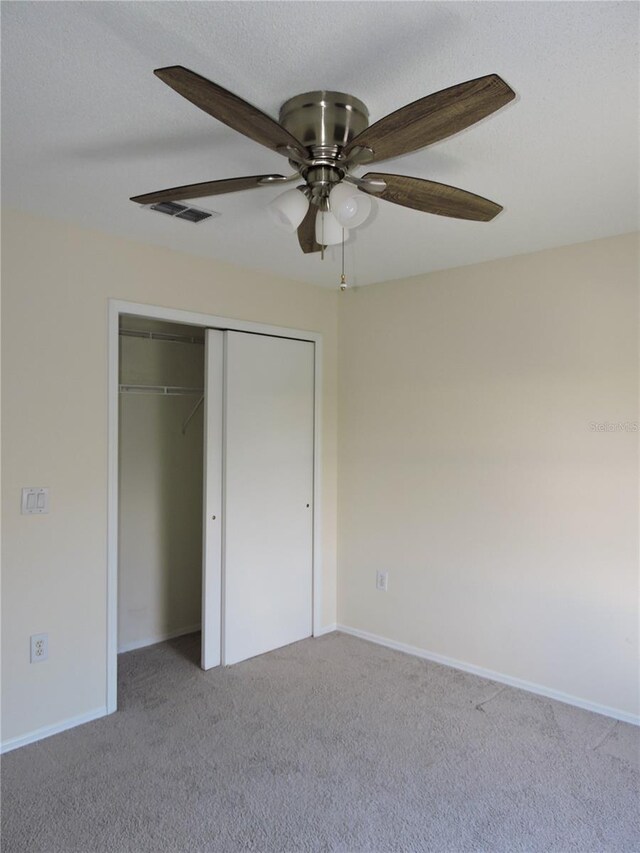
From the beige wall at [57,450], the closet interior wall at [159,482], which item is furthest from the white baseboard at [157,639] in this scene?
the beige wall at [57,450]

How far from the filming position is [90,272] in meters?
2.90

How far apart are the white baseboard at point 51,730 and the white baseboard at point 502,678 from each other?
1772 mm

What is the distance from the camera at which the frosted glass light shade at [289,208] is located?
1683 mm

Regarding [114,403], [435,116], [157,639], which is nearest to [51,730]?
[157,639]

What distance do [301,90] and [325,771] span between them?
100 inches

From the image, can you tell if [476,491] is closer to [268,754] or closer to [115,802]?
[268,754]

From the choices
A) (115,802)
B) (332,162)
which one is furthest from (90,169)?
(115,802)

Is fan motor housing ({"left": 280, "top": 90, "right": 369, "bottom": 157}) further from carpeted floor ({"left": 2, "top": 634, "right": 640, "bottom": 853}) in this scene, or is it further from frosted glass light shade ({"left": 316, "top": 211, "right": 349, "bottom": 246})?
carpeted floor ({"left": 2, "top": 634, "right": 640, "bottom": 853})

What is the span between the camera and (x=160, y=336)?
3.98m

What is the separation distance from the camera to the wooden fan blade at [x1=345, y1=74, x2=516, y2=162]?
123 centimetres

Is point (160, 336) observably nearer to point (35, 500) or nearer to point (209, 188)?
point (35, 500)

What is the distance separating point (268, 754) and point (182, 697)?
728 millimetres

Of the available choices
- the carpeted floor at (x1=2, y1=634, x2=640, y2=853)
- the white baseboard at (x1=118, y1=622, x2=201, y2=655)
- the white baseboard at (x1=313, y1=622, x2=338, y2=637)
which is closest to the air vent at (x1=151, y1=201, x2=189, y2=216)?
the carpeted floor at (x1=2, y1=634, x2=640, y2=853)

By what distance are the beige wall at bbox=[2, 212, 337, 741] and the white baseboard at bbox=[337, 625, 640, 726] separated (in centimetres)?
178
